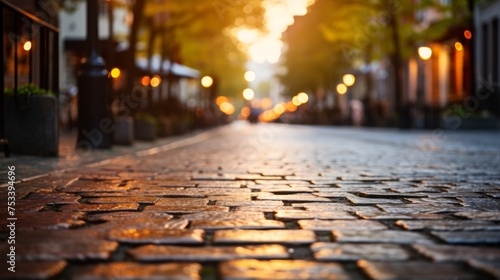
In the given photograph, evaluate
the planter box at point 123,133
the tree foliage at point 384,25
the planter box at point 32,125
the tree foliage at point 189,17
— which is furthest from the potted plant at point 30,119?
the tree foliage at point 384,25

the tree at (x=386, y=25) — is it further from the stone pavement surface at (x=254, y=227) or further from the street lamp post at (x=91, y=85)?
the stone pavement surface at (x=254, y=227)

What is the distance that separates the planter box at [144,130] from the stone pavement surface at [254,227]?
10190mm

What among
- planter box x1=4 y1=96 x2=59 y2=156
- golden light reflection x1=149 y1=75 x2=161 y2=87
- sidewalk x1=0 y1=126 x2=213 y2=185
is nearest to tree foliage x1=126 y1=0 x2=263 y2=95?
golden light reflection x1=149 y1=75 x2=161 y2=87

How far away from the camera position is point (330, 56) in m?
51.0

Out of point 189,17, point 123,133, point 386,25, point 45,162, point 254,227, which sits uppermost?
point 386,25

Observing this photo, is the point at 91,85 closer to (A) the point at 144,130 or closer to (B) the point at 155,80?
(A) the point at 144,130

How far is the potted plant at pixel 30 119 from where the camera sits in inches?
361

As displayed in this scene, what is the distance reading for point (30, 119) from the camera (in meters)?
9.35

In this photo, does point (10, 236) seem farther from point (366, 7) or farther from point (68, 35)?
point (68, 35)

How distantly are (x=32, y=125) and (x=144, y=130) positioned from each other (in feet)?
27.6

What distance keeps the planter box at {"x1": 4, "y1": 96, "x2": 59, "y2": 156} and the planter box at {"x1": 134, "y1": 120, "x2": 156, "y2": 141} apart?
8079 millimetres

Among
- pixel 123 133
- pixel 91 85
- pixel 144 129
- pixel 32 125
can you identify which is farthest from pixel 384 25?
pixel 32 125

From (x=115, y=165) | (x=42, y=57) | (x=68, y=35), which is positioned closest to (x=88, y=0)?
(x=42, y=57)

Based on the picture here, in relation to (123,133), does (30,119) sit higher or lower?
higher
